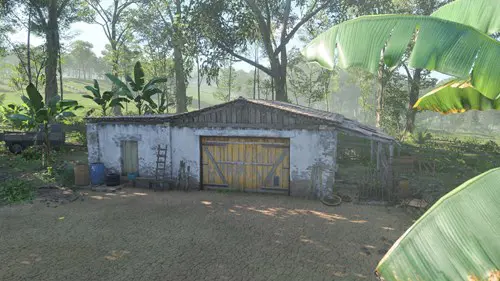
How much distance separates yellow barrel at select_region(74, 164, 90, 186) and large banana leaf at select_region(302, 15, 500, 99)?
44.2ft

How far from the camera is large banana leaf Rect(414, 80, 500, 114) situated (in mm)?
3520

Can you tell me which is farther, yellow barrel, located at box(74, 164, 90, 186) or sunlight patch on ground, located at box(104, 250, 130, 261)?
yellow barrel, located at box(74, 164, 90, 186)

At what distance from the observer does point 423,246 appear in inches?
87.9

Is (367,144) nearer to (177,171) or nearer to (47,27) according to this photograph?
(177,171)

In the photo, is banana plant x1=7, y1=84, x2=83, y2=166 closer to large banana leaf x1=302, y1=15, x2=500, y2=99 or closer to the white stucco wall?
the white stucco wall

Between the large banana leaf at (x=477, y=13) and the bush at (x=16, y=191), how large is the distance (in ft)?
45.5

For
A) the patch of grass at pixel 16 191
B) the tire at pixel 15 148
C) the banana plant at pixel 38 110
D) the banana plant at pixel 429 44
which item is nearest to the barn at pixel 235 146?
the banana plant at pixel 38 110

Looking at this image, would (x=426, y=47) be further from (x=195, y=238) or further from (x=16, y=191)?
(x=16, y=191)

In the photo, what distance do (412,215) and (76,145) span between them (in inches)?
848

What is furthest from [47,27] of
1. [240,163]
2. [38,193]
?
[240,163]

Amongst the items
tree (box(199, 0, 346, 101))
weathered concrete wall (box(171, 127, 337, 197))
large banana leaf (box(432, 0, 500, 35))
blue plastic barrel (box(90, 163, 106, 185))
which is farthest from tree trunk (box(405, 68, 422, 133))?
large banana leaf (box(432, 0, 500, 35))

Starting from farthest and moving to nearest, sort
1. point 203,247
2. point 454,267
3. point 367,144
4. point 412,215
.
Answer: point 367,144, point 412,215, point 203,247, point 454,267

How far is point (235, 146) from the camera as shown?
508 inches

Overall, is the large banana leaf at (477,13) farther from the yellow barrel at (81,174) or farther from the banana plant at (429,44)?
the yellow barrel at (81,174)
